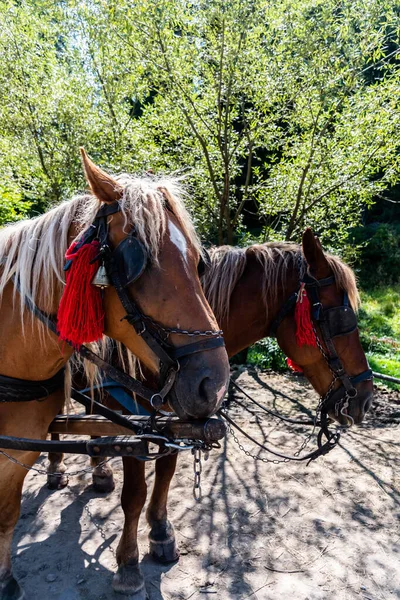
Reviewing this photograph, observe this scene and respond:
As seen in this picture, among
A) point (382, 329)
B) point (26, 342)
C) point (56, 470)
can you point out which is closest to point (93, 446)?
point (26, 342)

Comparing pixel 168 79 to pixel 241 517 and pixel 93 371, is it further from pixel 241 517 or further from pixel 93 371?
pixel 241 517

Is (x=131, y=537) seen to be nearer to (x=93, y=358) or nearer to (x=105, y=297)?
(x=93, y=358)

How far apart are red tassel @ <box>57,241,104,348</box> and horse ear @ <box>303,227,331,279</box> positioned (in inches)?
58.2

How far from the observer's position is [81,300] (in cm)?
148

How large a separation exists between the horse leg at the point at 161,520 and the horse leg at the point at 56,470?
1.05m

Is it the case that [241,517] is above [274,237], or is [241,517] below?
below

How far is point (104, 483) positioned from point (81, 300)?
8.32 ft

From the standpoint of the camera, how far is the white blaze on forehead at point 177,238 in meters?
1.52

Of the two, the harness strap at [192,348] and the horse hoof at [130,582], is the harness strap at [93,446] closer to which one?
the harness strap at [192,348]

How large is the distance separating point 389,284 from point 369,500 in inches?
458

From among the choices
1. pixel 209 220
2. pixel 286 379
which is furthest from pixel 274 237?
pixel 286 379

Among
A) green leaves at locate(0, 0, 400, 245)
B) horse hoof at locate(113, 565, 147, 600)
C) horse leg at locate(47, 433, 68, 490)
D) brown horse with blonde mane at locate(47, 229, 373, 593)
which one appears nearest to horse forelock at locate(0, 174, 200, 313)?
brown horse with blonde mane at locate(47, 229, 373, 593)

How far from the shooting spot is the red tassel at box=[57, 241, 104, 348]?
4.82 feet

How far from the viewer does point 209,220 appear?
23.2 ft
